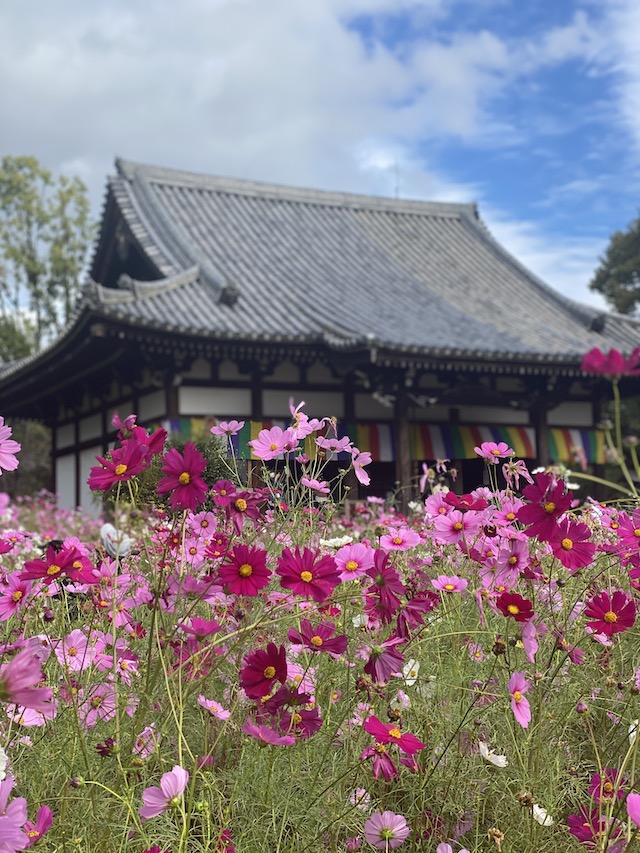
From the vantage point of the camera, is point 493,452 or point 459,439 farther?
point 459,439

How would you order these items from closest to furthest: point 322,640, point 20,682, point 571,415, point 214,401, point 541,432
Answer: point 20,682
point 322,640
point 214,401
point 541,432
point 571,415

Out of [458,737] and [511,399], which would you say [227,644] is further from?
[511,399]

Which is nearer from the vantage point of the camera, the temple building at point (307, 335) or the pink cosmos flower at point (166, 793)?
the pink cosmos flower at point (166, 793)

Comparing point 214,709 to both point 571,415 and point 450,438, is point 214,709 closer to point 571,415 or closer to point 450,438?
point 450,438

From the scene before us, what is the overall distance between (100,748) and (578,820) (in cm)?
77

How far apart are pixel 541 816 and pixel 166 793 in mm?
651

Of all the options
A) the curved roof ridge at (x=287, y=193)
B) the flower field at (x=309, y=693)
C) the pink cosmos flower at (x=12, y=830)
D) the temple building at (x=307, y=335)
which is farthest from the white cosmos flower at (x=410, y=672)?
the curved roof ridge at (x=287, y=193)

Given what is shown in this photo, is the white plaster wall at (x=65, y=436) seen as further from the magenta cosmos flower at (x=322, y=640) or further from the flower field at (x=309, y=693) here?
the magenta cosmos flower at (x=322, y=640)

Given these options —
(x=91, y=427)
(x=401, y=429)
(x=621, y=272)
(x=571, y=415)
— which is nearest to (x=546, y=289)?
(x=571, y=415)

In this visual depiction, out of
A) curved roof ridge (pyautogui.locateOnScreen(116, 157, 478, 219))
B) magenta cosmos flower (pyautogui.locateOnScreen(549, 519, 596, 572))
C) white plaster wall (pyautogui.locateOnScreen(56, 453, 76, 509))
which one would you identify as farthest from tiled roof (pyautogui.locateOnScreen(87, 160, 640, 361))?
magenta cosmos flower (pyautogui.locateOnScreen(549, 519, 596, 572))

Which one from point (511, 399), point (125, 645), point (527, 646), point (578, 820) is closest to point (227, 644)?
point (125, 645)

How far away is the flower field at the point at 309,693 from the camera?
1348 millimetres

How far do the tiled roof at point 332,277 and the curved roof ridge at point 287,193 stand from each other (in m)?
0.02

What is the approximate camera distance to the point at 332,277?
1327 centimetres
